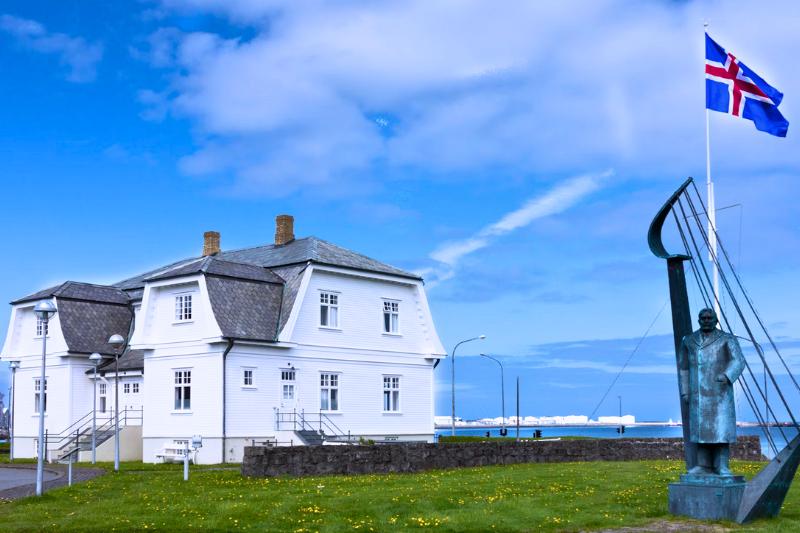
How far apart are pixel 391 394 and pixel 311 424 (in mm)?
5270

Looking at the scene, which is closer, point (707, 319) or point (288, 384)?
point (707, 319)

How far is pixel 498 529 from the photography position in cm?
1498

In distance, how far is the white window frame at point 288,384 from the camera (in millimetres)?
39125

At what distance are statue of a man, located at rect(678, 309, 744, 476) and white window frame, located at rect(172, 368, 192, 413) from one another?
26020mm

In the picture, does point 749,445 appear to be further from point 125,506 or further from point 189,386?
point 125,506

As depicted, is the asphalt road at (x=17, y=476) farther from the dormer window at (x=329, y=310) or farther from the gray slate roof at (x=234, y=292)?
the dormer window at (x=329, y=310)

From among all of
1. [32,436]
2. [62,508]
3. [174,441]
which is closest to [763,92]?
[62,508]

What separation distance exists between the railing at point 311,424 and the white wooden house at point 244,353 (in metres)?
0.06

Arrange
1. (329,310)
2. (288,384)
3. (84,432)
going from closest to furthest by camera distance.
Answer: (288,384) → (329,310) → (84,432)

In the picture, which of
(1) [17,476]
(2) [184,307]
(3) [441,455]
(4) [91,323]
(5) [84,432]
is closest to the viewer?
(3) [441,455]

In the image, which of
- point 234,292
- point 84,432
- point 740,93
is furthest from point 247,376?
point 740,93

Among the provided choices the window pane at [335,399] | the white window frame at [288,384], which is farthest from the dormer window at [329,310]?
the window pane at [335,399]

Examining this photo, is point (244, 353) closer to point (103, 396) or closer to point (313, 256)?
point (313, 256)

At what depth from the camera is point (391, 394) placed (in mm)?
43844
